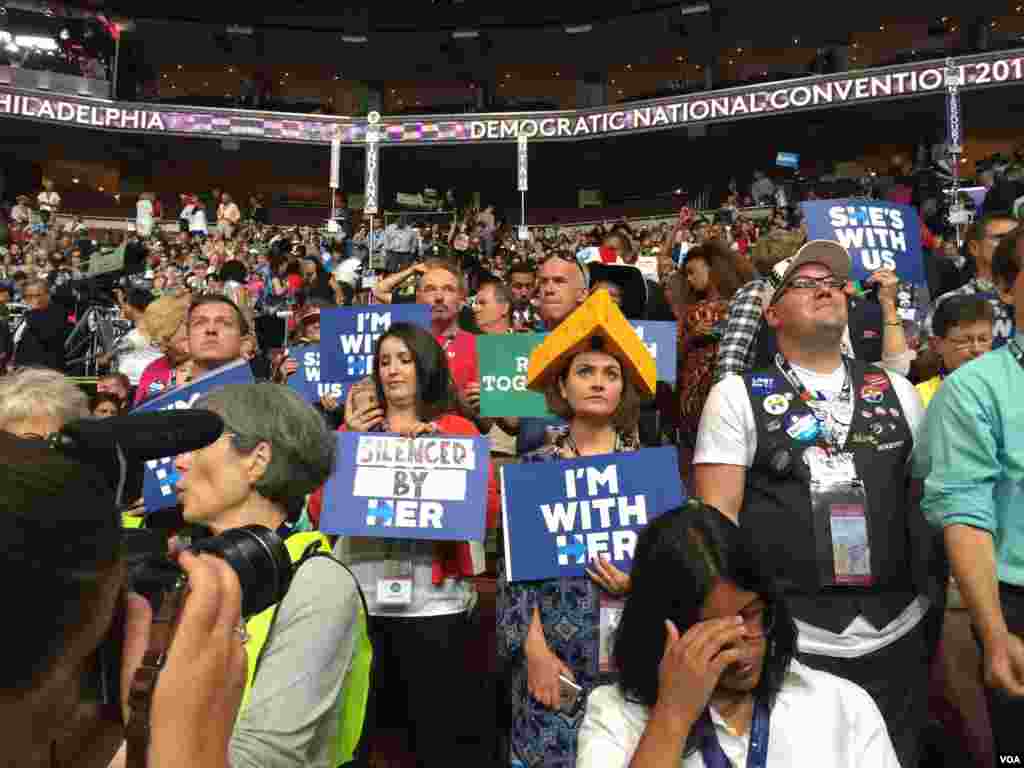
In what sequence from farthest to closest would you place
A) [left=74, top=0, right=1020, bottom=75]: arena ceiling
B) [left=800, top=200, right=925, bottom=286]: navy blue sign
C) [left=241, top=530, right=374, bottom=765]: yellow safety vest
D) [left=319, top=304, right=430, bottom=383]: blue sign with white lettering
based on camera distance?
[left=74, top=0, right=1020, bottom=75]: arena ceiling
[left=319, top=304, right=430, bottom=383]: blue sign with white lettering
[left=800, top=200, right=925, bottom=286]: navy blue sign
[left=241, top=530, right=374, bottom=765]: yellow safety vest

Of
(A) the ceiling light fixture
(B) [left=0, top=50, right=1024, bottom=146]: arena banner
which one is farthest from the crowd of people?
(A) the ceiling light fixture

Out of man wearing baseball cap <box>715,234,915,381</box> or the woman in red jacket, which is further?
man wearing baseball cap <box>715,234,915,381</box>

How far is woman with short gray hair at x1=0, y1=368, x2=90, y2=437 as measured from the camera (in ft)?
8.34

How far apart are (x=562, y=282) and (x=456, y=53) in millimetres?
27318

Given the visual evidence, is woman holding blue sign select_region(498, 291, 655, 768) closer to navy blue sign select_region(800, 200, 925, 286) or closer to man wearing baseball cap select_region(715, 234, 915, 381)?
man wearing baseball cap select_region(715, 234, 915, 381)

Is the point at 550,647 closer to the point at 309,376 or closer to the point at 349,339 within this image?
the point at 349,339

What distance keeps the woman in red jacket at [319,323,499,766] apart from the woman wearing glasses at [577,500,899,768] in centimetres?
132

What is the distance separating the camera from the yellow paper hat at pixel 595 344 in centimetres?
280

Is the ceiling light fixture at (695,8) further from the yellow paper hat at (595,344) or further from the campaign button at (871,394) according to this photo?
the campaign button at (871,394)

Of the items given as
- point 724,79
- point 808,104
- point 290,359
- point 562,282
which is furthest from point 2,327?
point 724,79

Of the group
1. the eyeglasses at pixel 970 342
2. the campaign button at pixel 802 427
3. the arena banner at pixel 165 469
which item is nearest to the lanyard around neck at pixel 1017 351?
the campaign button at pixel 802 427

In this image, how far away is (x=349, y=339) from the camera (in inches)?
179

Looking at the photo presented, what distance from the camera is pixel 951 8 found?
80.7ft

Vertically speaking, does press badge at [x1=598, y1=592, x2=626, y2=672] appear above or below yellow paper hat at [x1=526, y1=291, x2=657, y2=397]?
below
